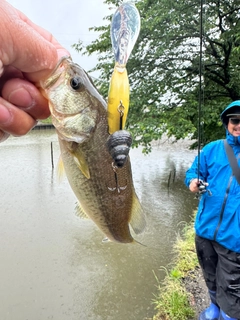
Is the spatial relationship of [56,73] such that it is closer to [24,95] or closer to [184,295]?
[24,95]

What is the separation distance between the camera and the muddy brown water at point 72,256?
171 inches

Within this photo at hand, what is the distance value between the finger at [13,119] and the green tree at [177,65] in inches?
228

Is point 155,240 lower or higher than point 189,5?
lower

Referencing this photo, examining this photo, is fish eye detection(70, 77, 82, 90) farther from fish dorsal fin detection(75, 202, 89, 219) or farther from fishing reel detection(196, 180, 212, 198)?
fishing reel detection(196, 180, 212, 198)

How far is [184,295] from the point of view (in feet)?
11.5

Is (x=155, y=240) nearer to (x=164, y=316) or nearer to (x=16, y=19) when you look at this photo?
(x=164, y=316)

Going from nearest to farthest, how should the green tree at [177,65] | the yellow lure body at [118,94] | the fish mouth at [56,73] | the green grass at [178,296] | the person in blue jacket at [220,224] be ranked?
the yellow lure body at [118,94]
the fish mouth at [56,73]
the person in blue jacket at [220,224]
the green grass at [178,296]
the green tree at [177,65]

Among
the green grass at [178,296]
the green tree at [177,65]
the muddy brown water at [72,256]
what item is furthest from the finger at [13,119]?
the green tree at [177,65]

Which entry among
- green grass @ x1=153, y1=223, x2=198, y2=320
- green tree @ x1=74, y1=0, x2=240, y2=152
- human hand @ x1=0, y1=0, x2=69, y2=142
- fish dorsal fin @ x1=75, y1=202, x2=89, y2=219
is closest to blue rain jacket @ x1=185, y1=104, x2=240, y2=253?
green grass @ x1=153, y1=223, x2=198, y2=320

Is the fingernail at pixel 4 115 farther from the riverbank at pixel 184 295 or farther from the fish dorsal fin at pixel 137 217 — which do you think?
the riverbank at pixel 184 295

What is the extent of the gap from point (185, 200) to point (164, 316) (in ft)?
19.8

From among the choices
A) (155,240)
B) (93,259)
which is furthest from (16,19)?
(155,240)

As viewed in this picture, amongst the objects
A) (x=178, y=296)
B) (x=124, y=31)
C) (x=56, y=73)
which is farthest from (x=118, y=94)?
(x=178, y=296)

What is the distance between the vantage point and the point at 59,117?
1.14 m
